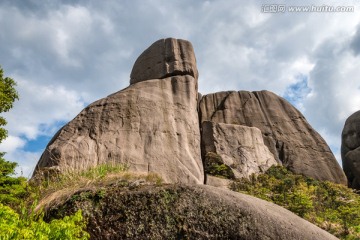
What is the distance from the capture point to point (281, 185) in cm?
1950

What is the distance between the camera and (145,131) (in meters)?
19.8

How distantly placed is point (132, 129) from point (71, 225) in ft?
47.5

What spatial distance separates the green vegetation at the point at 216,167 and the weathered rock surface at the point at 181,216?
531 inches

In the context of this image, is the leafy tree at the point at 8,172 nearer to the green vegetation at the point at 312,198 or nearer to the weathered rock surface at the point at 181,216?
the weathered rock surface at the point at 181,216

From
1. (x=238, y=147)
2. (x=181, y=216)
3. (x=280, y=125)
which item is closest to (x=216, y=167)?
(x=238, y=147)

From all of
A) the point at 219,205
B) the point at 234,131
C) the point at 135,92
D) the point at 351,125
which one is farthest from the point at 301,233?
the point at 351,125

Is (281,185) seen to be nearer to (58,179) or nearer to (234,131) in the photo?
(234,131)

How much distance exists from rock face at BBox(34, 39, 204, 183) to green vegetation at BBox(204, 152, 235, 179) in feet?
3.13

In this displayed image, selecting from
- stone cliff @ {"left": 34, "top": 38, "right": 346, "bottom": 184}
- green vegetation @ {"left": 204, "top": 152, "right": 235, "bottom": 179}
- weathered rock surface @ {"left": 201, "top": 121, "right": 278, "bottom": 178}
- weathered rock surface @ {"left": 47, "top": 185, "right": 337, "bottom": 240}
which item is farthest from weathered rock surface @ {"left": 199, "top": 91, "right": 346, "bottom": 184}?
weathered rock surface @ {"left": 47, "top": 185, "right": 337, "bottom": 240}

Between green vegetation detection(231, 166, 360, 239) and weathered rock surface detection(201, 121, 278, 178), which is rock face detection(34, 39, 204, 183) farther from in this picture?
green vegetation detection(231, 166, 360, 239)

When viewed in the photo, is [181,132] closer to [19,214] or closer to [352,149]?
[19,214]

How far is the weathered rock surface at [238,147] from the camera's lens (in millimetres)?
22422

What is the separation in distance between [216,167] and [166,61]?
28.4 feet

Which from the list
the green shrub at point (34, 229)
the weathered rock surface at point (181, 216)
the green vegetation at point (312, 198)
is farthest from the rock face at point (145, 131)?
the green shrub at point (34, 229)
